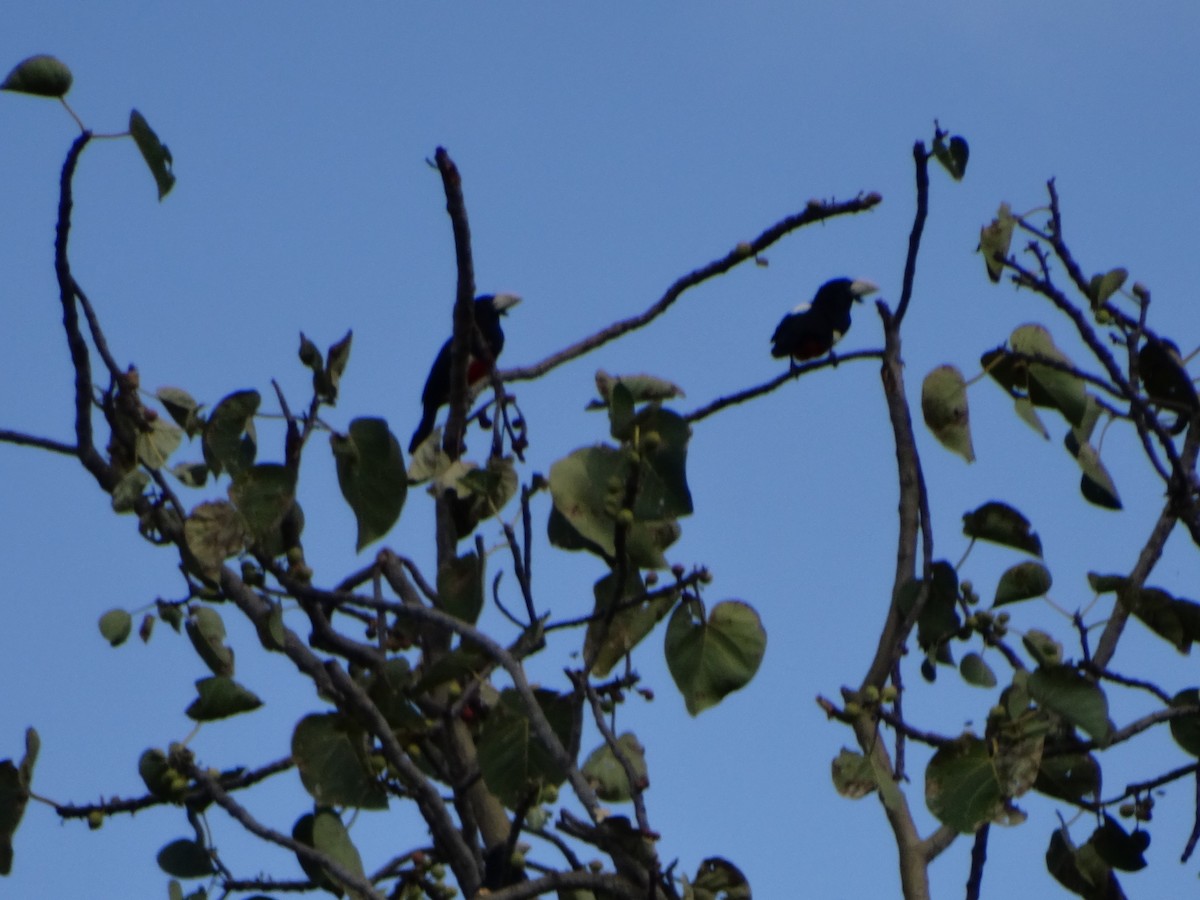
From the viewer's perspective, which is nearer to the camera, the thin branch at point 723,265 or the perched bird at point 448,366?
the thin branch at point 723,265

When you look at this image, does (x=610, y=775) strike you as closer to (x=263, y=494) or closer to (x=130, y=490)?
(x=263, y=494)

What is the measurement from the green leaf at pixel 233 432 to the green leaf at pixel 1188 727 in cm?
127

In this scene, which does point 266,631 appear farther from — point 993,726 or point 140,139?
point 993,726

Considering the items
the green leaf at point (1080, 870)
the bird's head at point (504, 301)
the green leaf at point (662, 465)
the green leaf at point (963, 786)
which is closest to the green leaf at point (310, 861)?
the green leaf at point (662, 465)

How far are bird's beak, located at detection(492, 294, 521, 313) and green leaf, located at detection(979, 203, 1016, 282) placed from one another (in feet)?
16.4

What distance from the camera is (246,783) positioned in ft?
7.43

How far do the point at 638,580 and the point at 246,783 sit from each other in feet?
2.44

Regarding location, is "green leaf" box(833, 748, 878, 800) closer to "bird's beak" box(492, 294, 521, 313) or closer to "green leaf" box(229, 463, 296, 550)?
"green leaf" box(229, 463, 296, 550)

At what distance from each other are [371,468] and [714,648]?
0.50m

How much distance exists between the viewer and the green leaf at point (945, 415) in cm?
230

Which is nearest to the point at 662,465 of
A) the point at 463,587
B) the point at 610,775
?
the point at 463,587

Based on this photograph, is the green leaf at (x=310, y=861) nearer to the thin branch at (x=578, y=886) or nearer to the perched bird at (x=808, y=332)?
the thin branch at (x=578, y=886)

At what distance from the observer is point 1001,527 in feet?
7.32

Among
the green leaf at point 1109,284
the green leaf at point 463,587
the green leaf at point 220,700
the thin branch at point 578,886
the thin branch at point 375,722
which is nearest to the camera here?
the thin branch at point 578,886
